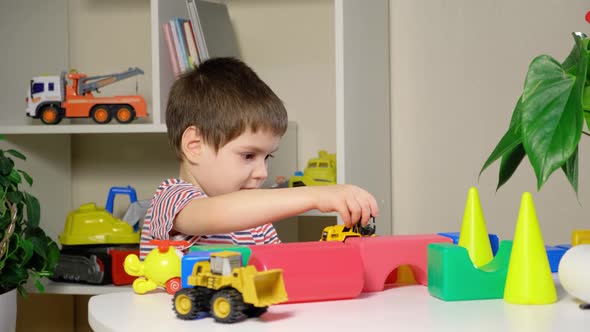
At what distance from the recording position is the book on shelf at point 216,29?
7.57 ft

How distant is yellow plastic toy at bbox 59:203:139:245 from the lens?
216cm

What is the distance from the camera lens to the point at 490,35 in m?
2.28

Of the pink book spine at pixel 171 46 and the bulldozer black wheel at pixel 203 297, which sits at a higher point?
the pink book spine at pixel 171 46

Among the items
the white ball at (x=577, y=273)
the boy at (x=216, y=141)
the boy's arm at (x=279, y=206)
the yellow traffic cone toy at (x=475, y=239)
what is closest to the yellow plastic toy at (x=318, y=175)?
the boy at (x=216, y=141)

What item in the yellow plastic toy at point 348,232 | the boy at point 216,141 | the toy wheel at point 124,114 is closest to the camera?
the yellow plastic toy at point 348,232

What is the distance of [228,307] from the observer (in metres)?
0.77

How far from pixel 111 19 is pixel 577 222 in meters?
1.53

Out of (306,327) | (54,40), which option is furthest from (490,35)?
(306,327)

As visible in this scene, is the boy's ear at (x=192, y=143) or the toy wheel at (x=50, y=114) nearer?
the boy's ear at (x=192, y=143)

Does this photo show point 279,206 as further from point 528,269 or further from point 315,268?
point 528,269

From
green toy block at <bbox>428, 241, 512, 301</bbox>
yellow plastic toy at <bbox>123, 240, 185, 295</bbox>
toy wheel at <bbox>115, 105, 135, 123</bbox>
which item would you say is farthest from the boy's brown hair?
toy wheel at <bbox>115, 105, 135, 123</bbox>

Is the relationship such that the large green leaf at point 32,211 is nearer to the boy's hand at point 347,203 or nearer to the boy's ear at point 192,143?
the boy's ear at point 192,143

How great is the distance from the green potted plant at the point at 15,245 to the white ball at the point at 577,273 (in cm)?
132

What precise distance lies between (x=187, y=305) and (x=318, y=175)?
4.40ft
